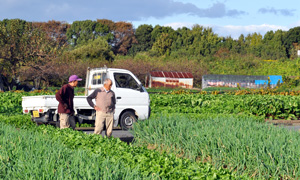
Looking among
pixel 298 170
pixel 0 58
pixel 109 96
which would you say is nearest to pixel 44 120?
pixel 109 96

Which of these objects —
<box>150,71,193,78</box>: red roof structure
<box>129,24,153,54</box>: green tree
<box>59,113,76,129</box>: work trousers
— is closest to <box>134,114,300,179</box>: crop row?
<box>59,113,76,129</box>: work trousers

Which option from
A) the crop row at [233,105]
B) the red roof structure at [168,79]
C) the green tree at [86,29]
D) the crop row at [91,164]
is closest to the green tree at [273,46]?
the red roof structure at [168,79]

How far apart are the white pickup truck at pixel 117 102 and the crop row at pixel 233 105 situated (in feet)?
18.1

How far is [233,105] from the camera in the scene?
22.2 metres

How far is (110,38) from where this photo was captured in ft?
312

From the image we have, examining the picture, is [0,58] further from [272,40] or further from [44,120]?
[272,40]

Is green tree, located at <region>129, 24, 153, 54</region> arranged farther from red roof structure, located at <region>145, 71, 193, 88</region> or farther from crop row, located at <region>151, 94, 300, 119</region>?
crop row, located at <region>151, 94, 300, 119</region>

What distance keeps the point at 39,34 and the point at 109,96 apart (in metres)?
25.7

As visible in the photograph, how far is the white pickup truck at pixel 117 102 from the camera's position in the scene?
46.7 feet

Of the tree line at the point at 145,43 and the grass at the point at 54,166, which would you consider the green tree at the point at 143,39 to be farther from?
the grass at the point at 54,166

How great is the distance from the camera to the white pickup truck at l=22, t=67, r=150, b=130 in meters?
14.2

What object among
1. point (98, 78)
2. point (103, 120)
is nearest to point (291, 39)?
point (98, 78)

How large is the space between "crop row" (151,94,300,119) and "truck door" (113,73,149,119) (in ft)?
18.1

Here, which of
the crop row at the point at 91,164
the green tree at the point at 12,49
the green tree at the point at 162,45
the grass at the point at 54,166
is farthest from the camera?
the green tree at the point at 162,45
